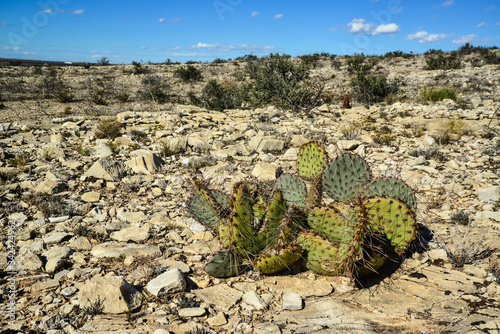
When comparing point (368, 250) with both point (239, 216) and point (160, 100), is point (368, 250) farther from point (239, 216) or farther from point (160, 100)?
point (160, 100)

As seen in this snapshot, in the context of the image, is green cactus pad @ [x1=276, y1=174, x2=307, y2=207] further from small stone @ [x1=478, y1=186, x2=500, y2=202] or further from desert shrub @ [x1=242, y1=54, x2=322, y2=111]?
desert shrub @ [x1=242, y1=54, x2=322, y2=111]

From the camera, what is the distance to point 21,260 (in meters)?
3.11

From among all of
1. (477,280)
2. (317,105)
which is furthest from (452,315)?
(317,105)

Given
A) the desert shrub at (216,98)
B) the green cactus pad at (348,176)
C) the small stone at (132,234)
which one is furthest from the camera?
the desert shrub at (216,98)

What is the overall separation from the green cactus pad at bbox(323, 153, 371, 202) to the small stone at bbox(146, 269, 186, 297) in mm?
1800

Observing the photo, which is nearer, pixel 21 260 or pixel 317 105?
pixel 21 260

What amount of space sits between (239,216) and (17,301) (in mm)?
1845

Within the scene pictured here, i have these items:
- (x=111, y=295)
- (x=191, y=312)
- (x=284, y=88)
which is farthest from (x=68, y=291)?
(x=284, y=88)

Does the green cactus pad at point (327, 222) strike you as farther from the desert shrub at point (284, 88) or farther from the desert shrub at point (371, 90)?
the desert shrub at point (371, 90)

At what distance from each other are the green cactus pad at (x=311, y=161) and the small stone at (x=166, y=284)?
6.37 feet

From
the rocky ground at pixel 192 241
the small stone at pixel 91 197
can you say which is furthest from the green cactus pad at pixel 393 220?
the small stone at pixel 91 197

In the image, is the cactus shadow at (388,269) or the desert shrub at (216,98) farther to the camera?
the desert shrub at (216,98)

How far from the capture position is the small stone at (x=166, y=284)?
2725 mm

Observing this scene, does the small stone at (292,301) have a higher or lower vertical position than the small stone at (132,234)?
lower
